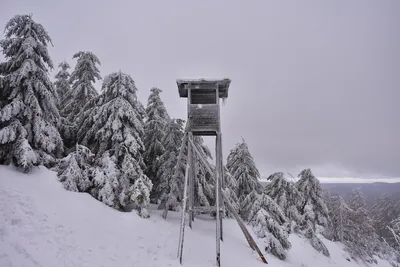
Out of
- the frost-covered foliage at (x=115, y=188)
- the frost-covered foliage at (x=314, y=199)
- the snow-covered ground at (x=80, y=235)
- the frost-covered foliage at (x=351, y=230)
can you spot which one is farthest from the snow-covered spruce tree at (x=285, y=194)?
the frost-covered foliage at (x=115, y=188)

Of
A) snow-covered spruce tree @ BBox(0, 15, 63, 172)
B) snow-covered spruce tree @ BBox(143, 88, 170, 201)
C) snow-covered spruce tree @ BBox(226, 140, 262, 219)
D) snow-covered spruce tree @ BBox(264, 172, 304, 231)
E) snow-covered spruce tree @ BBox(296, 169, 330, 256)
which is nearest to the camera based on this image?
snow-covered spruce tree @ BBox(0, 15, 63, 172)

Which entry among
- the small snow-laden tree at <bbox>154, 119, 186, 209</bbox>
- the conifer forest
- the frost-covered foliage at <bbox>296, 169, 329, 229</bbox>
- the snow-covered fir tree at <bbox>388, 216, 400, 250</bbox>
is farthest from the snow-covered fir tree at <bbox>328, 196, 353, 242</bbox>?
the small snow-laden tree at <bbox>154, 119, 186, 209</bbox>

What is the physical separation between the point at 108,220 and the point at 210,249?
16.3ft

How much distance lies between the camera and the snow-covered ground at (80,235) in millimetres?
7484

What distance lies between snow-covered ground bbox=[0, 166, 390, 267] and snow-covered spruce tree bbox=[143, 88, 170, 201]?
4.86m

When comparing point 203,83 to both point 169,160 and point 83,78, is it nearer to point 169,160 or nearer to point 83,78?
point 169,160

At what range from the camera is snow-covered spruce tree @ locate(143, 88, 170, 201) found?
18617 millimetres

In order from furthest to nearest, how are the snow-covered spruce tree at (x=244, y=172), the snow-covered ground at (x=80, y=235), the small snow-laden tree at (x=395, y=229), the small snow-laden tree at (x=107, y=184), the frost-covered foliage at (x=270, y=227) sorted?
the snow-covered spruce tree at (x=244, y=172) → the frost-covered foliage at (x=270, y=227) → the small snow-laden tree at (x=107, y=184) → the small snow-laden tree at (x=395, y=229) → the snow-covered ground at (x=80, y=235)

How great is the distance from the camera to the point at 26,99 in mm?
11805

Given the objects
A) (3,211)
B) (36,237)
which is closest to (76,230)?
(36,237)

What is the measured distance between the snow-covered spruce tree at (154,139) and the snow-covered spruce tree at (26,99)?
6.89 m

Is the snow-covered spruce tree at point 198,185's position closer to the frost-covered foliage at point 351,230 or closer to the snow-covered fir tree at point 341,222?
the frost-covered foliage at point 351,230

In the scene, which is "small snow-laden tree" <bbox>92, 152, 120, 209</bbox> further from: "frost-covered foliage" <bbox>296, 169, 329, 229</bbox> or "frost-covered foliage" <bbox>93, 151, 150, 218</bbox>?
"frost-covered foliage" <bbox>296, 169, 329, 229</bbox>

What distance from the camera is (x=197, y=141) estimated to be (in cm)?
1861
